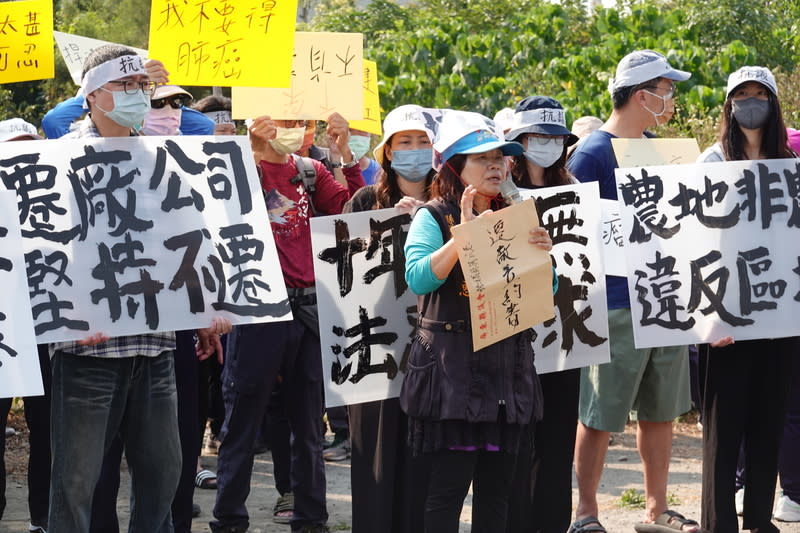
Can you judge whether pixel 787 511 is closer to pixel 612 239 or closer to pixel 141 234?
pixel 612 239

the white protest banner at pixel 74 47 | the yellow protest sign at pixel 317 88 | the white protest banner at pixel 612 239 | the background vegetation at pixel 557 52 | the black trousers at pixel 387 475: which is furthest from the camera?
the background vegetation at pixel 557 52

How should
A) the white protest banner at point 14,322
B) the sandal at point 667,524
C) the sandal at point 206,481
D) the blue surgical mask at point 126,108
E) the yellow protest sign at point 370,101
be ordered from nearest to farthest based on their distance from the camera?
the white protest banner at point 14,322 < the blue surgical mask at point 126,108 < the sandal at point 667,524 < the sandal at point 206,481 < the yellow protest sign at point 370,101

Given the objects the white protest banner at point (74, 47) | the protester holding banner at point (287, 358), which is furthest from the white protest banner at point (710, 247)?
the white protest banner at point (74, 47)

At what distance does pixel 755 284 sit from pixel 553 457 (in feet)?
3.85

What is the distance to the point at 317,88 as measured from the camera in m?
6.20

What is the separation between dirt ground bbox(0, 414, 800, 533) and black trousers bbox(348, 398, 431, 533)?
97cm

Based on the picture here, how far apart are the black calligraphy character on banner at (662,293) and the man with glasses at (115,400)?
186 centimetres

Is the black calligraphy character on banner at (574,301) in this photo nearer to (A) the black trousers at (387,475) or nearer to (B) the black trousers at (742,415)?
(B) the black trousers at (742,415)

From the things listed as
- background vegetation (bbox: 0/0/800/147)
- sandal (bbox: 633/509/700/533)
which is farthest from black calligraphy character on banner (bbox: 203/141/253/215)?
background vegetation (bbox: 0/0/800/147)

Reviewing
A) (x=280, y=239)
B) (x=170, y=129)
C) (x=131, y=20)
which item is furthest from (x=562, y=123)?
(x=131, y=20)

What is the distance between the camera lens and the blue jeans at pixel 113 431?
4426mm

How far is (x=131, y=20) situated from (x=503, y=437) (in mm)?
14624

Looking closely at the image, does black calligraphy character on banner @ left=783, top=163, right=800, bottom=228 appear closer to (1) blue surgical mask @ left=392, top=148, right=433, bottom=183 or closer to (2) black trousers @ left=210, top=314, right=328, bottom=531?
(1) blue surgical mask @ left=392, top=148, right=433, bottom=183

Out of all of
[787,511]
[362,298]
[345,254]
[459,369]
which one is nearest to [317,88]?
[345,254]
